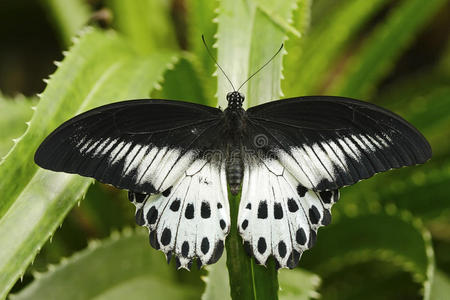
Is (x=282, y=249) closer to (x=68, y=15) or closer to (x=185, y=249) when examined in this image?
(x=185, y=249)

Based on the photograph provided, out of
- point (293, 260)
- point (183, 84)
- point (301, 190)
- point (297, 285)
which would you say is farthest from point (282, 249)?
point (183, 84)

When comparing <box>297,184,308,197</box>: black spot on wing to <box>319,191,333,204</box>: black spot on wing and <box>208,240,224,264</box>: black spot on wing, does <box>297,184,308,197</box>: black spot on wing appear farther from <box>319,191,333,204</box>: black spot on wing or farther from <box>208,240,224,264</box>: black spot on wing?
<box>208,240,224,264</box>: black spot on wing

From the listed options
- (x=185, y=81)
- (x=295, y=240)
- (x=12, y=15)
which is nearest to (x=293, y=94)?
(x=185, y=81)

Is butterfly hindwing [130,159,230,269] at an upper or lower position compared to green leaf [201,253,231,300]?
upper

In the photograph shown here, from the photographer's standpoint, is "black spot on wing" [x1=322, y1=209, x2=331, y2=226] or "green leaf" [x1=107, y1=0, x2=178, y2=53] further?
"green leaf" [x1=107, y1=0, x2=178, y2=53]

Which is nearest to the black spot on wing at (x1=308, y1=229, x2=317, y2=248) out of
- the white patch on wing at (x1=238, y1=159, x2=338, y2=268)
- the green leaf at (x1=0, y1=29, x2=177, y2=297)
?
the white patch on wing at (x1=238, y1=159, x2=338, y2=268)

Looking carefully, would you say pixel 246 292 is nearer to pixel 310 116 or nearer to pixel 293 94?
pixel 310 116
